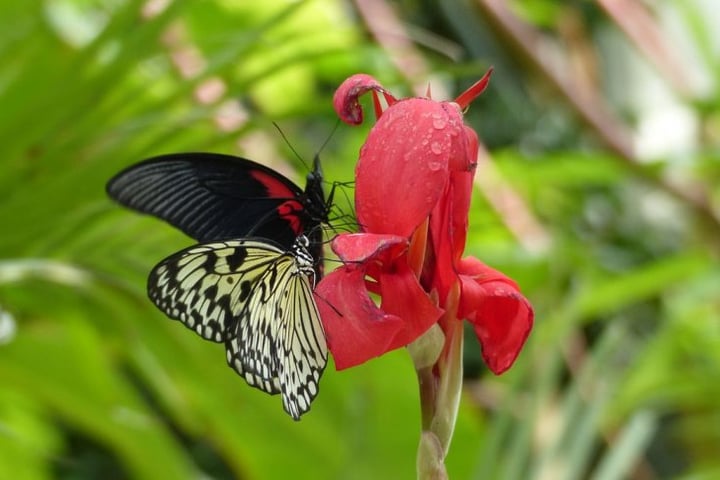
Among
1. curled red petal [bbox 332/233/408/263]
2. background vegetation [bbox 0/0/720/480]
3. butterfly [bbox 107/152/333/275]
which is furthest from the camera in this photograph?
background vegetation [bbox 0/0/720/480]

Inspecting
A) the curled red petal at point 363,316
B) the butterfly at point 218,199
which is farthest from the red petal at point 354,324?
the butterfly at point 218,199

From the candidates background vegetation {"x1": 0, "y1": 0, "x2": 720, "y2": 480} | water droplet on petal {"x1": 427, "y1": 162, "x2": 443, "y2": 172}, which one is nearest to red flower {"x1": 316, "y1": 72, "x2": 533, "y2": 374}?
water droplet on petal {"x1": 427, "y1": 162, "x2": 443, "y2": 172}

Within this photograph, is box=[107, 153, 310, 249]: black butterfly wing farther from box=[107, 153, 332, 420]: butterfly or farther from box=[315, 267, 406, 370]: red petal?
box=[315, 267, 406, 370]: red petal

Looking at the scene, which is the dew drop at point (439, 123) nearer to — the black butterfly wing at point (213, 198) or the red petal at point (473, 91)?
the red petal at point (473, 91)

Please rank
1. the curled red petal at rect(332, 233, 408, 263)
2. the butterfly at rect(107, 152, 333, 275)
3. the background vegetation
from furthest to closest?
the background vegetation < the butterfly at rect(107, 152, 333, 275) < the curled red petal at rect(332, 233, 408, 263)

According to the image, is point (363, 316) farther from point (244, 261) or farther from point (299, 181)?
point (299, 181)

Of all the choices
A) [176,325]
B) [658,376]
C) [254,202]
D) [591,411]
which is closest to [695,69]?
[658,376]

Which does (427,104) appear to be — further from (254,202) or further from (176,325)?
(176,325)
